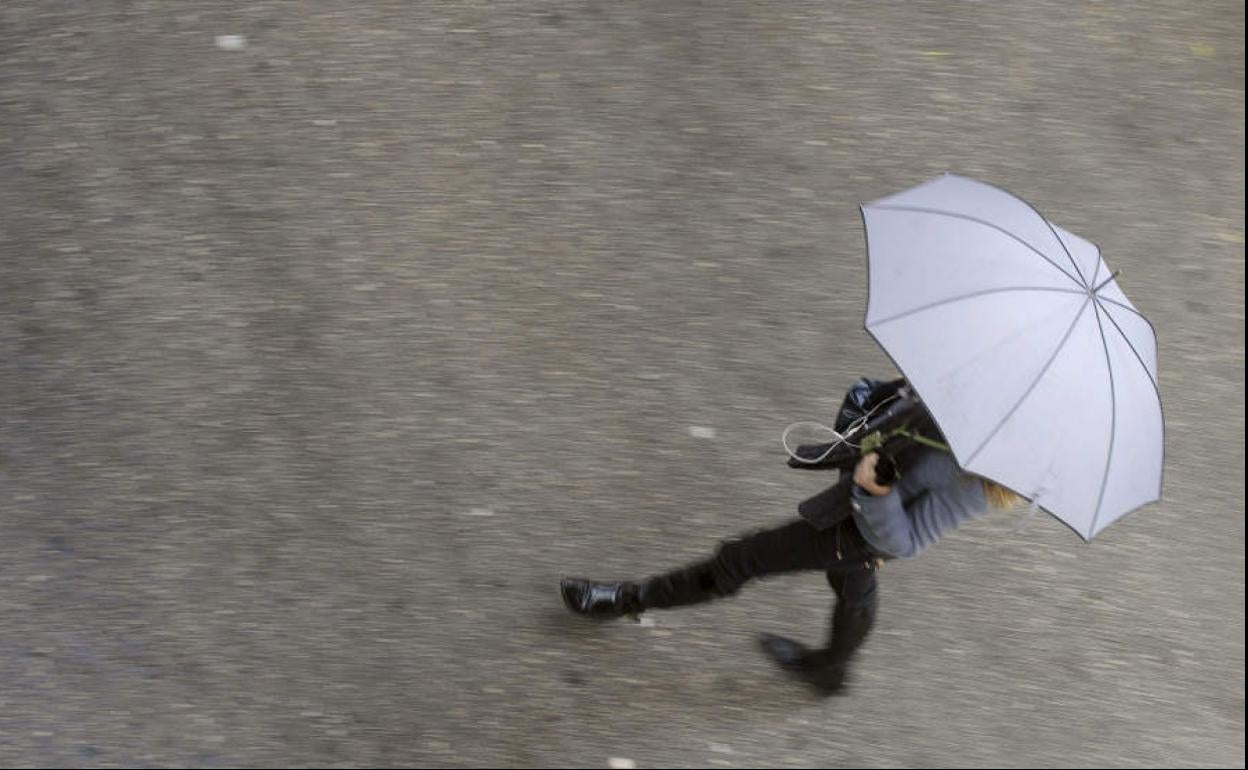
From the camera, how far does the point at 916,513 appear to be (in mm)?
3580

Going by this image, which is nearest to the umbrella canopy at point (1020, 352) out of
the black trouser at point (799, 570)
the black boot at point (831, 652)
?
the black trouser at point (799, 570)

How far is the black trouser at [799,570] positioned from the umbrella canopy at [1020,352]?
629mm

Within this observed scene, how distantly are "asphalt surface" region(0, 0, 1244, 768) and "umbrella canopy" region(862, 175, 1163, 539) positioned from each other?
147 centimetres

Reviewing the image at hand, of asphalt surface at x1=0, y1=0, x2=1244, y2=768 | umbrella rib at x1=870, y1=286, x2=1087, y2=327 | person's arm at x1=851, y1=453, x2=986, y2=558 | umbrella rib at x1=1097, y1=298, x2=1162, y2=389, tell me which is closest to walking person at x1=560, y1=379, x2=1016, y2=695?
person's arm at x1=851, y1=453, x2=986, y2=558

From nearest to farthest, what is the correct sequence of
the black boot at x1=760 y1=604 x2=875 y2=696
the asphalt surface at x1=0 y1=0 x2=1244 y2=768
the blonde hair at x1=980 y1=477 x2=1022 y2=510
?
the blonde hair at x1=980 y1=477 x2=1022 y2=510
the black boot at x1=760 y1=604 x2=875 y2=696
the asphalt surface at x1=0 y1=0 x2=1244 y2=768

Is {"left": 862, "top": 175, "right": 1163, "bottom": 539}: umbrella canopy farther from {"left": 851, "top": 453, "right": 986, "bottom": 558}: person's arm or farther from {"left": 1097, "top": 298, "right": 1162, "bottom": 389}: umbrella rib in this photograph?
{"left": 851, "top": 453, "right": 986, "bottom": 558}: person's arm

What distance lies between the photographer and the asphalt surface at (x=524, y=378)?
14.4 ft

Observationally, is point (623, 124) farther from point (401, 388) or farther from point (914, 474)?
point (914, 474)

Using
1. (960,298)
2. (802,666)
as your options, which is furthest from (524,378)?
(960,298)

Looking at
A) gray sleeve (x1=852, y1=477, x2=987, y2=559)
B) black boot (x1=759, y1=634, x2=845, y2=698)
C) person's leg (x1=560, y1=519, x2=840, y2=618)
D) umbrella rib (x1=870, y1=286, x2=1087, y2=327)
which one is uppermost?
umbrella rib (x1=870, y1=286, x2=1087, y2=327)

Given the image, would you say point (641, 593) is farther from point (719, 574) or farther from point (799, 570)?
point (799, 570)

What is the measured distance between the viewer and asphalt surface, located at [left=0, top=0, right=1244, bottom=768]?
173 inches

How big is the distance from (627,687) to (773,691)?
55 centimetres

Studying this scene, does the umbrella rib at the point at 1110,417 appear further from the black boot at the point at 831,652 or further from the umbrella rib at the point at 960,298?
the black boot at the point at 831,652
